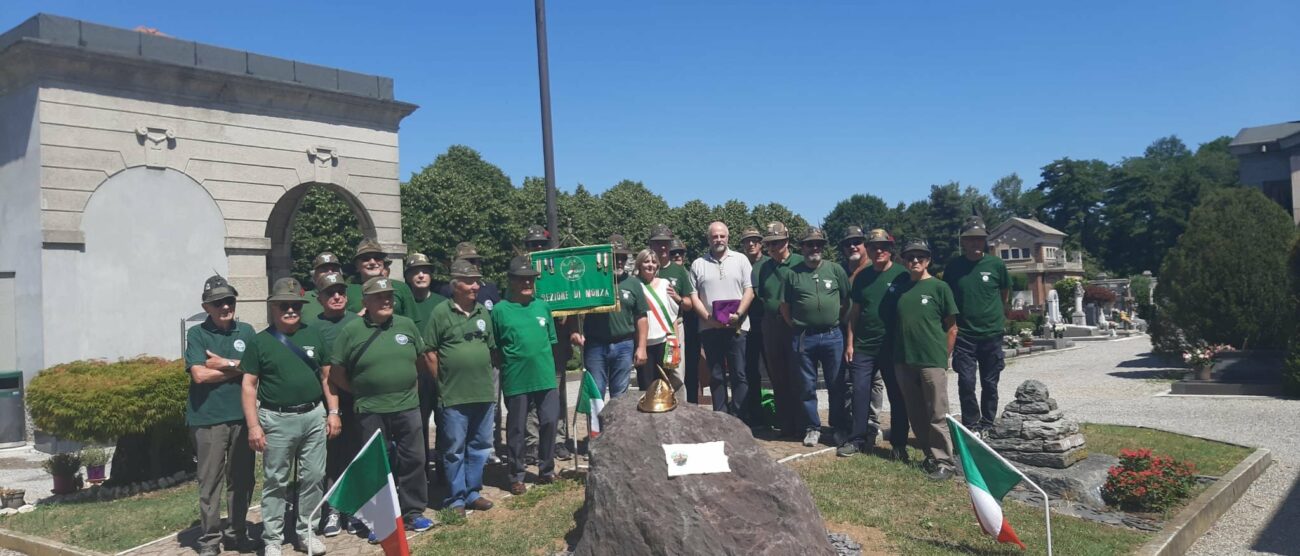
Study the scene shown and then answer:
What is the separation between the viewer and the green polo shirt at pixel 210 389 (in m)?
6.40

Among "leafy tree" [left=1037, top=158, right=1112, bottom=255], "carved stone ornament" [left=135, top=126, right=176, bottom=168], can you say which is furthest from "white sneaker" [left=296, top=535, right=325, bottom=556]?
"leafy tree" [left=1037, top=158, right=1112, bottom=255]

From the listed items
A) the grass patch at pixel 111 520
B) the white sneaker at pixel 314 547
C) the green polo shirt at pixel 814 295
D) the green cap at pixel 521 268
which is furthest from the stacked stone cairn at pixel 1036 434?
the grass patch at pixel 111 520

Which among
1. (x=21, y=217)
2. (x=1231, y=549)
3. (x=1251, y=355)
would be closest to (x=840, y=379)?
(x=1231, y=549)

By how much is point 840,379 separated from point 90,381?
8155 mm

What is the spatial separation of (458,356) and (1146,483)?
5946mm

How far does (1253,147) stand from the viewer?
35031 millimetres

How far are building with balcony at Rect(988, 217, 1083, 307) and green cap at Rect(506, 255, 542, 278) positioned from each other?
58084mm

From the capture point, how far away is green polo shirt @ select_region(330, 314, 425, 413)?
6309 mm

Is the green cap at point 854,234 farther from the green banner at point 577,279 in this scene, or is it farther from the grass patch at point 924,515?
the green banner at point 577,279

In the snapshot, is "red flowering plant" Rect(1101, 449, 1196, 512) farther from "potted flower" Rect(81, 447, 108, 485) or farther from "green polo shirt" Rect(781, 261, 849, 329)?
"potted flower" Rect(81, 447, 108, 485)

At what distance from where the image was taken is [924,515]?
6.77 meters

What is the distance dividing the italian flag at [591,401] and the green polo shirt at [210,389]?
115 inches

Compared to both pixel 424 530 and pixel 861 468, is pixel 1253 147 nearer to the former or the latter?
pixel 861 468

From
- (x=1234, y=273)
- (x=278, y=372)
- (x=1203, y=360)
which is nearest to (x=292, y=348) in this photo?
(x=278, y=372)
